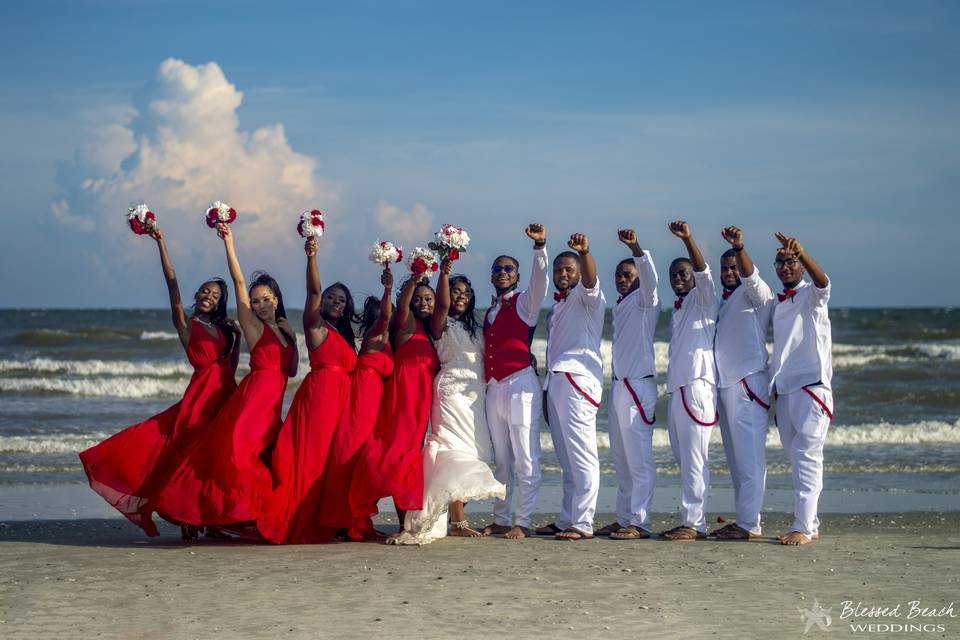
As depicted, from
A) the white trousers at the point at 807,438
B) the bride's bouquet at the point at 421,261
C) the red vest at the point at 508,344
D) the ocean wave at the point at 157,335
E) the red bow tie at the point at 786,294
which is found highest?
the bride's bouquet at the point at 421,261

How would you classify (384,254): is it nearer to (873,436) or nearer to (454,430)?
(454,430)

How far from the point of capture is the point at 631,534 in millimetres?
9375

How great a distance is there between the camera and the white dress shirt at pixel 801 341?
9008 mm

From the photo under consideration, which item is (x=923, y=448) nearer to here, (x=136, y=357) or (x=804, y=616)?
(x=804, y=616)

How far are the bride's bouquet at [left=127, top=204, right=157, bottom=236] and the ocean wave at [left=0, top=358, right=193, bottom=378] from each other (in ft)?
67.0

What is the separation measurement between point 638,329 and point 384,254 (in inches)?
84.5

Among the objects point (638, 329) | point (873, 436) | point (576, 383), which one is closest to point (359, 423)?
point (576, 383)

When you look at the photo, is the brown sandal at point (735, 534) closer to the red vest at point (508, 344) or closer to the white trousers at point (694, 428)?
the white trousers at point (694, 428)

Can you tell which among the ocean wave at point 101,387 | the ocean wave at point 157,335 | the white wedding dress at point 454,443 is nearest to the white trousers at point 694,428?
the white wedding dress at point 454,443

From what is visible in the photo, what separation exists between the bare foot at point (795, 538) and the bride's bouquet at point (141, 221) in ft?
18.6

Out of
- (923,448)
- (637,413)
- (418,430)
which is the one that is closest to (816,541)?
(637,413)

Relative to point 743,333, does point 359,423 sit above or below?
below

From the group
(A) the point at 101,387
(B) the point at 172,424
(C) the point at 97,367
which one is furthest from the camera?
(C) the point at 97,367

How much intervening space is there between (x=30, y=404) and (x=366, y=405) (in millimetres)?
16655
